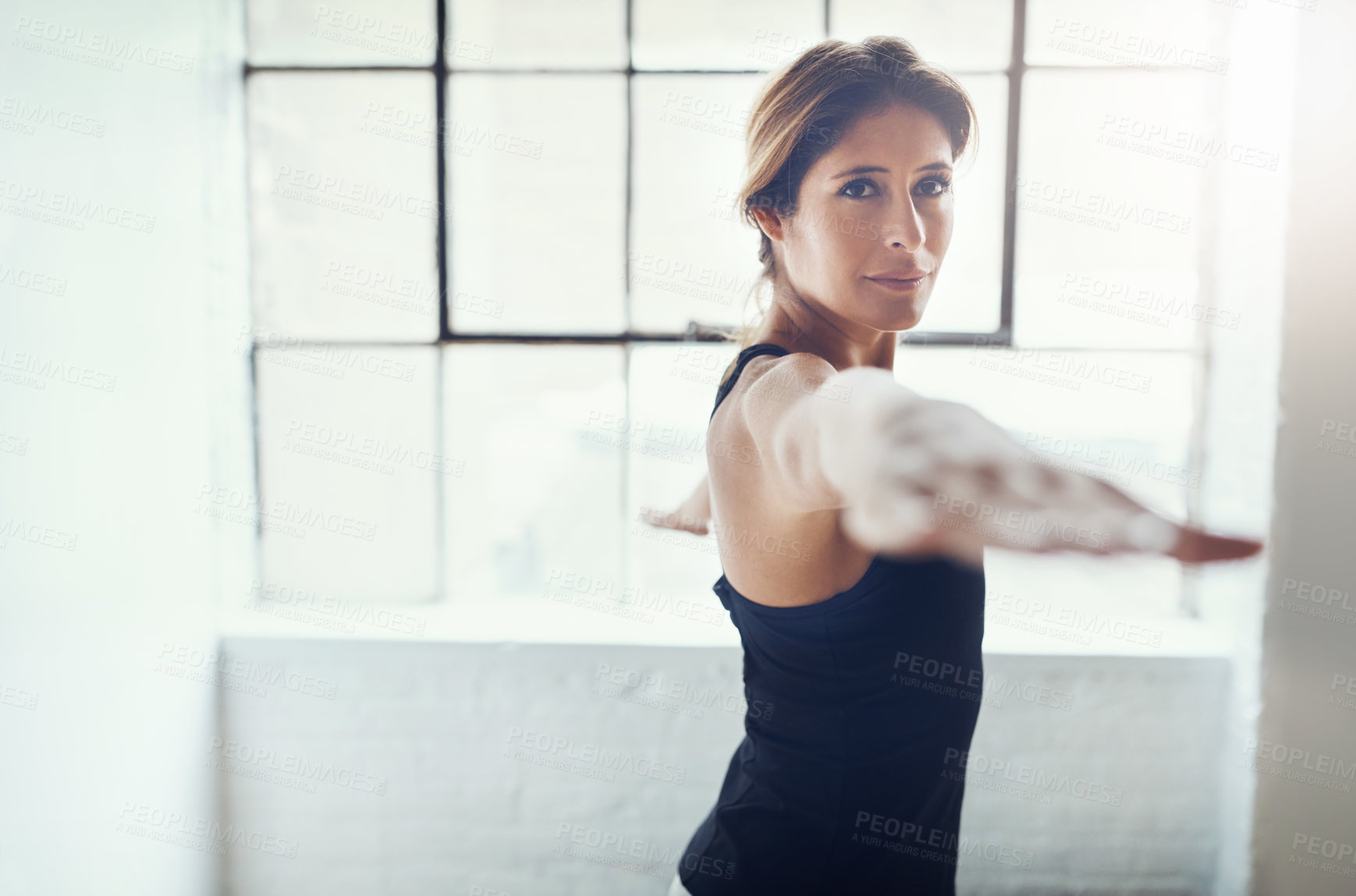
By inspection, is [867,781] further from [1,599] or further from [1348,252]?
[1348,252]

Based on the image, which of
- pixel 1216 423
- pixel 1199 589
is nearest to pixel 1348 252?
pixel 1216 423

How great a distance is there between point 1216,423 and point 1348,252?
385mm

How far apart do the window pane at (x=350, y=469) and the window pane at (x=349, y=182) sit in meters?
0.12

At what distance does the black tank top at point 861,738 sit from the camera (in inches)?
32.2

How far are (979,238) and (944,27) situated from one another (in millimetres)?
458

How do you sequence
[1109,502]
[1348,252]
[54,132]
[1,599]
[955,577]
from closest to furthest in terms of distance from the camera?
[1109,502], [955,577], [1,599], [54,132], [1348,252]

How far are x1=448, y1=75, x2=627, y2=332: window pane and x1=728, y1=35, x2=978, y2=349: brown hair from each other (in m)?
0.59

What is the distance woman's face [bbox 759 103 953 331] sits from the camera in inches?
39.5

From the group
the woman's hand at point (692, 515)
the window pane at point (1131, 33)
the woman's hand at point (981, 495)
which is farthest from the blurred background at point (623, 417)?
the woman's hand at point (981, 495)

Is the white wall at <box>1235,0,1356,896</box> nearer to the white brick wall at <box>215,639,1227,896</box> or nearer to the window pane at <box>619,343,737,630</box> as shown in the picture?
the white brick wall at <box>215,639,1227,896</box>

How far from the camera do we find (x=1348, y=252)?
4.38ft

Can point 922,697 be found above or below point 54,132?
below

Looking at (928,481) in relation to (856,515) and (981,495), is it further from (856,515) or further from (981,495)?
(856,515)

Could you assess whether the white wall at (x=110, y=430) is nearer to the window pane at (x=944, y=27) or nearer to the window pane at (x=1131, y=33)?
the window pane at (x=944, y=27)
